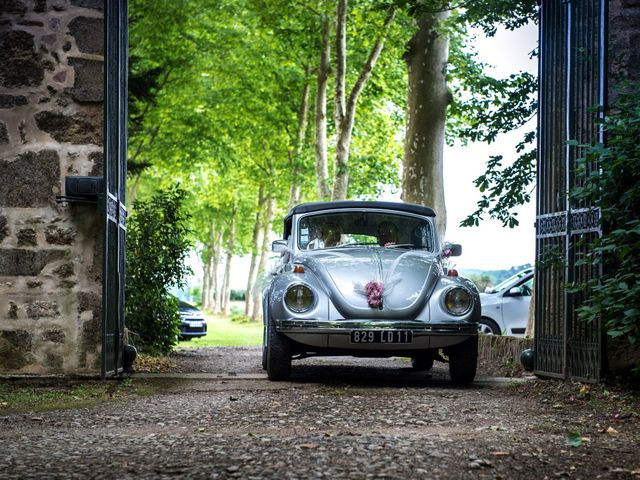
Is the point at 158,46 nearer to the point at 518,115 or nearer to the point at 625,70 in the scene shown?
the point at 518,115

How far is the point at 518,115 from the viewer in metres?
13.1

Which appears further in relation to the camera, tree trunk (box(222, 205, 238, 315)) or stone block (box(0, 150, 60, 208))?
tree trunk (box(222, 205, 238, 315))

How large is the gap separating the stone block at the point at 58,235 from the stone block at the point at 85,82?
1276mm

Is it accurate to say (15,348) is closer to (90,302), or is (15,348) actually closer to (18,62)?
(90,302)

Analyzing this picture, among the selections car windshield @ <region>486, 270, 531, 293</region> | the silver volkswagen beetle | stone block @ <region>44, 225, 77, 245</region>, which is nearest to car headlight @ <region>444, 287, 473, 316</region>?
the silver volkswagen beetle

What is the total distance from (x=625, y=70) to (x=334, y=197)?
41.6 ft

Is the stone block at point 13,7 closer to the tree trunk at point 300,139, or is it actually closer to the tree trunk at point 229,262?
the tree trunk at point 300,139

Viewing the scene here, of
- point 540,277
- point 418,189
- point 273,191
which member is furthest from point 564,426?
point 273,191

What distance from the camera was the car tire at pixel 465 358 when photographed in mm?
9008

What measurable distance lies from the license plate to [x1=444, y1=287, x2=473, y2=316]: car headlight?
0.50 m

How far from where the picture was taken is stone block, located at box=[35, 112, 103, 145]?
29.8 feet

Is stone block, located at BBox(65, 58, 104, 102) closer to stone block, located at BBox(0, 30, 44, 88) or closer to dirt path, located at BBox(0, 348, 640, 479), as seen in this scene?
stone block, located at BBox(0, 30, 44, 88)

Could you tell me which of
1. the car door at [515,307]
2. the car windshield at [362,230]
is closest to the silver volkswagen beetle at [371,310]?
the car windshield at [362,230]

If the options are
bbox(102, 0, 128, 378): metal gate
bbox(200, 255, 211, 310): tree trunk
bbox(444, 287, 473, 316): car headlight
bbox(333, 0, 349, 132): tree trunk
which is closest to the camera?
bbox(102, 0, 128, 378): metal gate
